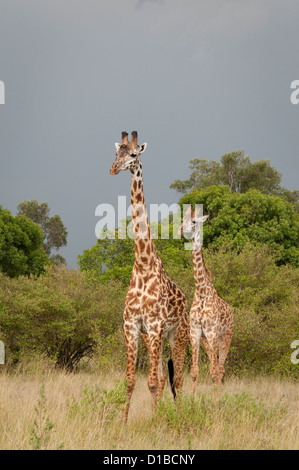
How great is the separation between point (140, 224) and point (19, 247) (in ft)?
103

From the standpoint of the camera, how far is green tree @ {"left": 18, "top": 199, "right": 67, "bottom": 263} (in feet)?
196

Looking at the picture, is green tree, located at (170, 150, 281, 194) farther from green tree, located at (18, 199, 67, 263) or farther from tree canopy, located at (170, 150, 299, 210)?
green tree, located at (18, 199, 67, 263)

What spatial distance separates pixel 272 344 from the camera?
14.7 metres

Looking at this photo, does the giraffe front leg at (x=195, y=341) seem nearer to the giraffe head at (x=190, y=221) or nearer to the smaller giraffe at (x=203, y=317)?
the smaller giraffe at (x=203, y=317)

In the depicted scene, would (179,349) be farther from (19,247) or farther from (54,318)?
(19,247)

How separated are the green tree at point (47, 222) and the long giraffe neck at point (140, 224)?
53.2 m

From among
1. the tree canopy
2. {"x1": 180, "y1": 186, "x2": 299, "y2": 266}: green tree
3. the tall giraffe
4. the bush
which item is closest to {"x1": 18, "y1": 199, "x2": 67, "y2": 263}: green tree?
the tree canopy

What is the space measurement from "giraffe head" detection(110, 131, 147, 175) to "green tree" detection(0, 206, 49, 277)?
27853 millimetres

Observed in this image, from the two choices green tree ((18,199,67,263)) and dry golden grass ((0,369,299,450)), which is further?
green tree ((18,199,67,263))

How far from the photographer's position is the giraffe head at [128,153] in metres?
6.96

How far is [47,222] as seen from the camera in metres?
60.2

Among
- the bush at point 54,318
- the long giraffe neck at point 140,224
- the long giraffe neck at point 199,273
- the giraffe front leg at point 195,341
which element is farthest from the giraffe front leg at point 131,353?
the bush at point 54,318

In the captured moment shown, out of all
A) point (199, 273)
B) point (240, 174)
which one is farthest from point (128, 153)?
point (240, 174)

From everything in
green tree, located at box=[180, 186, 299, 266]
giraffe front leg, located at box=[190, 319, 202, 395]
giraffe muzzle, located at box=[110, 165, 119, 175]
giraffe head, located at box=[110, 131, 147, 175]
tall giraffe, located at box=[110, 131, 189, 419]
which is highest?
green tree, located at box=[180, 186, 299, 266]
